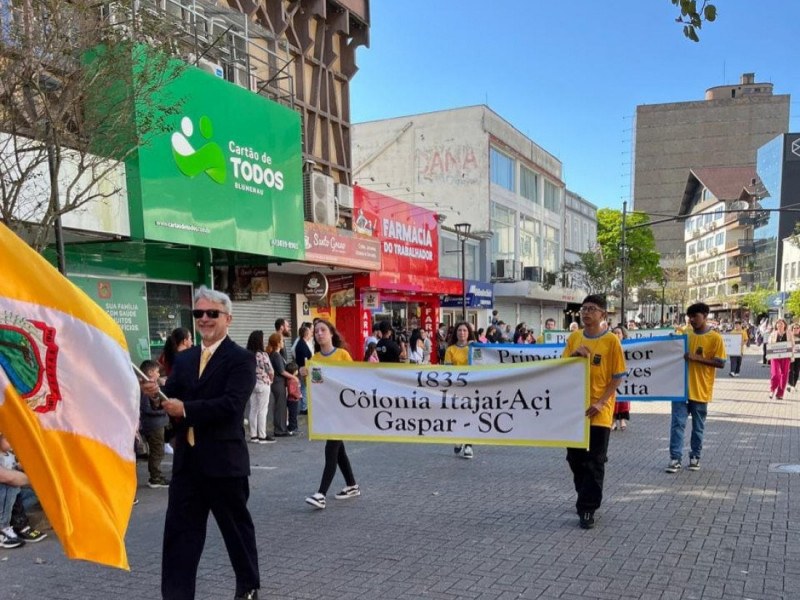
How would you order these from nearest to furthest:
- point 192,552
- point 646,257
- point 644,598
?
point 192,552 < point 644,598 < point 646,257

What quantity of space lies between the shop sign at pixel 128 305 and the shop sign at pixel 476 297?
16.6 meters

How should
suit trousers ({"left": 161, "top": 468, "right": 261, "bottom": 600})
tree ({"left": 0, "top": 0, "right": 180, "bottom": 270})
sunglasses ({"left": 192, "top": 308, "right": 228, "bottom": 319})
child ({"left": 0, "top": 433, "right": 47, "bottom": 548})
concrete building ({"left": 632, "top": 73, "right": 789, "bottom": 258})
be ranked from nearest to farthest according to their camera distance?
1. suit trousers ({"left": 161, "top": 468, "right": 261, "bottom": 600})
2. sunglasses ({"left": 192, "top": 308, "right": 228, "bottom": 319})
3. child ({"left": 0, "top": 433, "right": 47, "bottom": 548})
4. tree ({"left": 0, "top": 0, "right": 180, "bottom": 270})
5. concrete building ({"left": 632, "top": 73, "right": 789, "bottom": 258})

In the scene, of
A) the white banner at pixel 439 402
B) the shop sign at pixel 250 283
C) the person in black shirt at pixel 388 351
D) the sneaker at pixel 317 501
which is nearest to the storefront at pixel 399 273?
the shop sign at pixel 250 283

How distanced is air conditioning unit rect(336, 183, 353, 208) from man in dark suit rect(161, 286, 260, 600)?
15.1m

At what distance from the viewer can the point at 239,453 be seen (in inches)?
154

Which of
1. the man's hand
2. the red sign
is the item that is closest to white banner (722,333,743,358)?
the red sign

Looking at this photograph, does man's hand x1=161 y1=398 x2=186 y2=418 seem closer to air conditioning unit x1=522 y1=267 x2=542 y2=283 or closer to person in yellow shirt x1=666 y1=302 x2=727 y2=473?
person in yellow shirt x1=666 y1=302 x2=727 y2=473

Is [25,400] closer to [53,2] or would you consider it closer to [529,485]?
[53,2]

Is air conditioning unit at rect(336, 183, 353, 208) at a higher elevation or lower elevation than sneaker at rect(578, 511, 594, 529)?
higher

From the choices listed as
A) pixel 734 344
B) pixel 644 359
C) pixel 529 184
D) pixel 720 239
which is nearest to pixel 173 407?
pixel 644 359

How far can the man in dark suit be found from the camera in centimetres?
378

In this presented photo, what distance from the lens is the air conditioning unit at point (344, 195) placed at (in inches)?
739

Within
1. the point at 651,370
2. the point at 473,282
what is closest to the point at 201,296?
the point at 651,370

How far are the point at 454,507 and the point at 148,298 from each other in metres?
8.35
